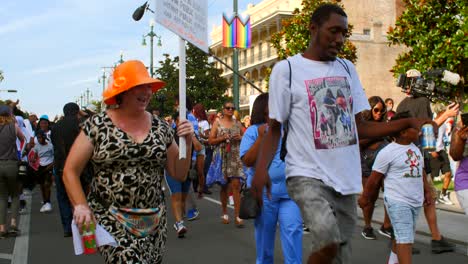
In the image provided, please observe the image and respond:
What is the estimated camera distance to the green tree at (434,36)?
45.4ft

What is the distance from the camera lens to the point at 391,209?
5574mm

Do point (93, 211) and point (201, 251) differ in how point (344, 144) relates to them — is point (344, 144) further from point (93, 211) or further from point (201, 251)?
point (201, 251)

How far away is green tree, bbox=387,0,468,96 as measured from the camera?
13828 mm

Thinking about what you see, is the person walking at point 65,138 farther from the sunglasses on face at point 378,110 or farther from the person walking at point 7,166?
the sunglasses on face at point 378,110

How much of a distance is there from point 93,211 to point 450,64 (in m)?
12.0

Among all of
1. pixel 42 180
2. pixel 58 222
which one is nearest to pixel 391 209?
pixel 58 222

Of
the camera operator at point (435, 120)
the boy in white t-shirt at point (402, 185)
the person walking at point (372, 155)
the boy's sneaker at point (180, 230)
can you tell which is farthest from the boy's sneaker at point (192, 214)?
the boy in white t-shirt at point (402, 185)

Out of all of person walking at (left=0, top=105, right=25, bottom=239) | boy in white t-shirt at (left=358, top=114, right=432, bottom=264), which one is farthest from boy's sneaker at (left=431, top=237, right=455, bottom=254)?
person walking at (left=0, top=105, right=25, bottom=239)

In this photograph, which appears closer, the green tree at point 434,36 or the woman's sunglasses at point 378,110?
the woman's sunglasses at point 378,110

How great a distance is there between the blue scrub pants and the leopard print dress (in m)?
1.51

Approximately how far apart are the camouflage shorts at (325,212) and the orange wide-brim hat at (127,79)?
3.34ft

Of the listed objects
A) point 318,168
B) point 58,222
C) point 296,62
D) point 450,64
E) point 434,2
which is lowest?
point 58,222

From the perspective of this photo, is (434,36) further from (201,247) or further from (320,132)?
(320,132)

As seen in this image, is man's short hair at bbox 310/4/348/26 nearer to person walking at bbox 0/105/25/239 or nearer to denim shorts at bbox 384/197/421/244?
denim shorts at bbox 384/197/421/244
